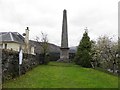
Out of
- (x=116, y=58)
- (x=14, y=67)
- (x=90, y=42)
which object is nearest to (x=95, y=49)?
(x=90, y=42)

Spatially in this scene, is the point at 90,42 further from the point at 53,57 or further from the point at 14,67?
the point at 14,67

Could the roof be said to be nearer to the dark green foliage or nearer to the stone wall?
the dark green foliage

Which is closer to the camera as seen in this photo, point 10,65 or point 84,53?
point 10,65

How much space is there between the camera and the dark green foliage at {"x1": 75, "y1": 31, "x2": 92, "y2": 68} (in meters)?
35.0

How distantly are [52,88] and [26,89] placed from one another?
1.48 m

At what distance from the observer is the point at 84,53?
117 feet

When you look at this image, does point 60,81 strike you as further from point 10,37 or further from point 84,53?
point 10,37

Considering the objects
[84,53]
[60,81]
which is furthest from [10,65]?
[84,53]

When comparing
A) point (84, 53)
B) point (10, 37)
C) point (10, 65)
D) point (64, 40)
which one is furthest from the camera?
point (10, 37)

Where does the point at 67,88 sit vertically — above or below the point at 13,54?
below

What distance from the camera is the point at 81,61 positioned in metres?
35.8

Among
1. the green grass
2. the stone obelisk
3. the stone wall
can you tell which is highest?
the stone obelisk

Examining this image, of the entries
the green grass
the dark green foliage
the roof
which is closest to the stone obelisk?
the dark green foliage

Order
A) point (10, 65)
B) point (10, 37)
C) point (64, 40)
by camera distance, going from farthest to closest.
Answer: point (10, 37), point (64, 40), point (10, 65)
